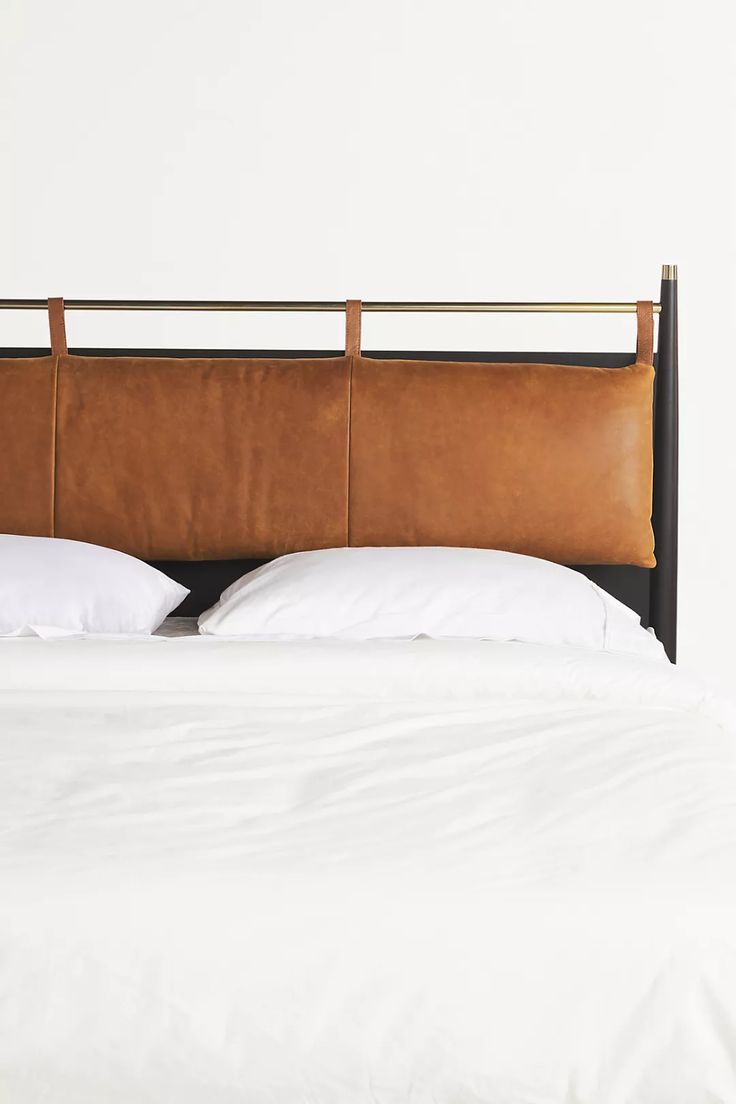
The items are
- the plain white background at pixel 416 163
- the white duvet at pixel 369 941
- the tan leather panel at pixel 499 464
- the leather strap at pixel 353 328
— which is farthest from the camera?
the plain white background at pixel 416 163

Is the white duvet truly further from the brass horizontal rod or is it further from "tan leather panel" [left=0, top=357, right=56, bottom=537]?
the brass horizontal rod

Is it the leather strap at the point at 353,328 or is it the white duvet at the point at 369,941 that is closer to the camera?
the white duvet at the point at 369,941

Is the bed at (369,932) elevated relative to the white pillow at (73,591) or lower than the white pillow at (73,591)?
lower

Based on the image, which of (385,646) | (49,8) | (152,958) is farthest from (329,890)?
(49,8)

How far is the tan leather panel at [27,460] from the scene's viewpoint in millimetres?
2863

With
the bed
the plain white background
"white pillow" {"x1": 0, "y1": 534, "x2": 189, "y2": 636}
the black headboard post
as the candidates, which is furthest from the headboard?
the bed

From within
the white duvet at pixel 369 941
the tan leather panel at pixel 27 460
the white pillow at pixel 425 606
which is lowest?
the white duvet at pixel 369 941

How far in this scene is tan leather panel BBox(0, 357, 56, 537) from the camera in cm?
286

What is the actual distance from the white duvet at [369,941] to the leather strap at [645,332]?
1714 mm

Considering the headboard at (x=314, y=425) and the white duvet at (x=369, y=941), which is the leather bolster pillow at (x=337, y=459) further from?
the white duvet at (x=369, y=941)

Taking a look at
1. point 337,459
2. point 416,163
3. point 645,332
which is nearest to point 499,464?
point 337,459

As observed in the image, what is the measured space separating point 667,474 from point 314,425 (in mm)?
868

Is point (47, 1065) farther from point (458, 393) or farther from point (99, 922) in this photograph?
point (458, 393)

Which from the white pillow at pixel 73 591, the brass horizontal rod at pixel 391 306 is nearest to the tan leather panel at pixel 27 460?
the brass horizontal rod at pixel 391 306
